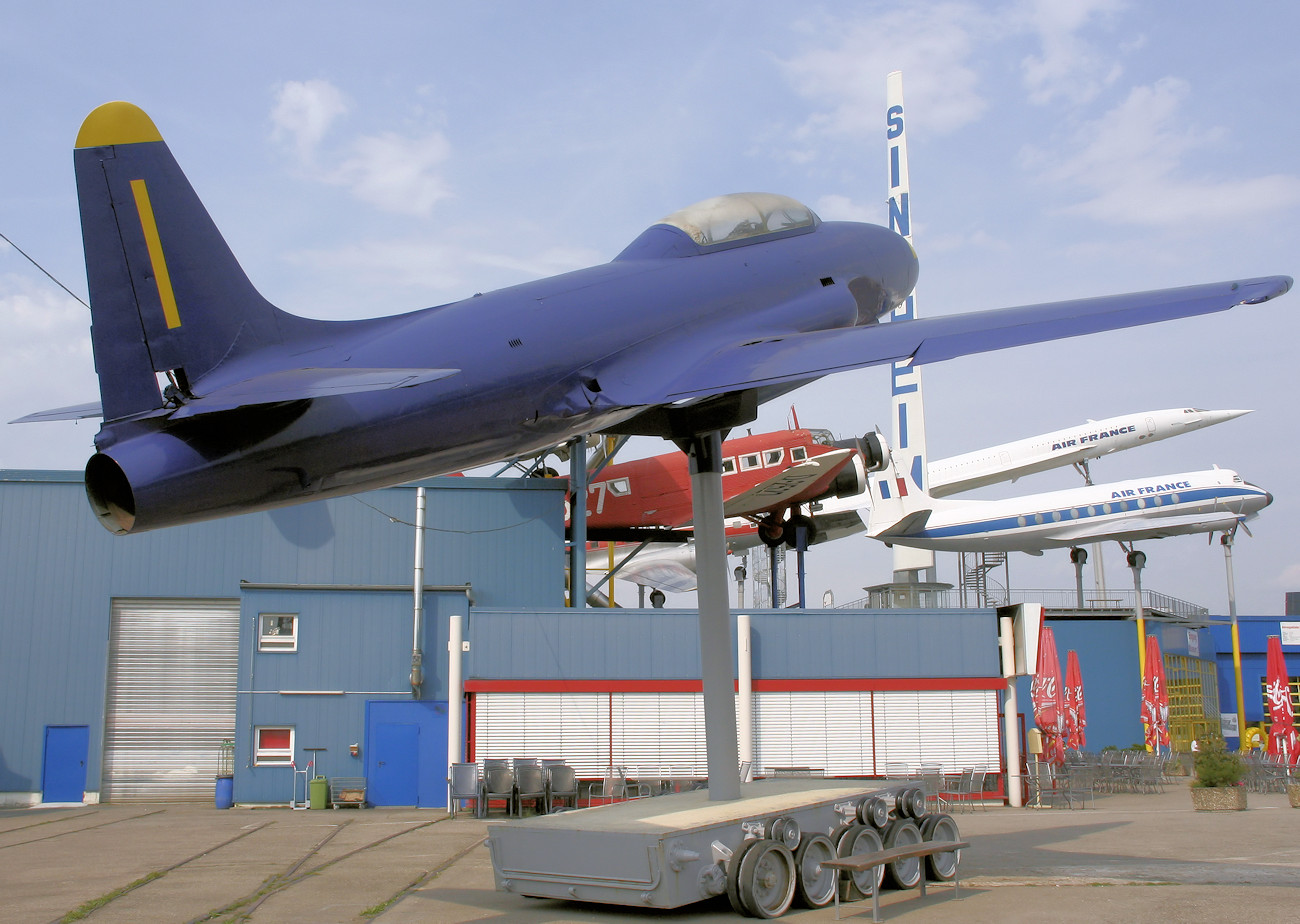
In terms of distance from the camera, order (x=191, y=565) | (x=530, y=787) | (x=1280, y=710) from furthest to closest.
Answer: (x=191, y=565)
(x=1280, y=710)
(x=530, y=787)

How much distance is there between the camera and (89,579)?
1000 inches

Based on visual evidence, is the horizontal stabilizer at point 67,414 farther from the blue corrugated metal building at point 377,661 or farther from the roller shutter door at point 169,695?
the roller shutter door at point 169,695

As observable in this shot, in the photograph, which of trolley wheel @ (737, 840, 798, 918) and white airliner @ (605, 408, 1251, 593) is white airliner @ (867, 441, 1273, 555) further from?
trolley wheel @ (737, 840, 798, 918)

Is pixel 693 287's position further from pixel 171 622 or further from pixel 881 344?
pixel 171 622

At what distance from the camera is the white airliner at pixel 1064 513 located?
4228 centimetres

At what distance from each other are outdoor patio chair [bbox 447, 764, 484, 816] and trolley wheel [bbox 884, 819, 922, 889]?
10658mm

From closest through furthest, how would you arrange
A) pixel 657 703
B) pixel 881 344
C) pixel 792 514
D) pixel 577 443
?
pixel 881 344 → pixel 657 703 → pixel 577 443 → pixel 792 514

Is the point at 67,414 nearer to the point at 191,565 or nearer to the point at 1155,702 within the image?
the point at 191,565

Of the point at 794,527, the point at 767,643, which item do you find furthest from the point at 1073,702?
the point at 767,643

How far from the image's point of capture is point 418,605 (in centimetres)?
2445

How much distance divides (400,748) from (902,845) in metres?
14.5

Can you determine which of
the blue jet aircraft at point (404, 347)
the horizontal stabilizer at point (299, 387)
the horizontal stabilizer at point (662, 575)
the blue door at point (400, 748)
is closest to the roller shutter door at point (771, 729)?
the blue door at point (400, 748)

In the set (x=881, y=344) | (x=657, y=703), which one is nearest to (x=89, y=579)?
(x=657, y=703)

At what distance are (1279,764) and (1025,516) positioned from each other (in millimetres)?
18991
